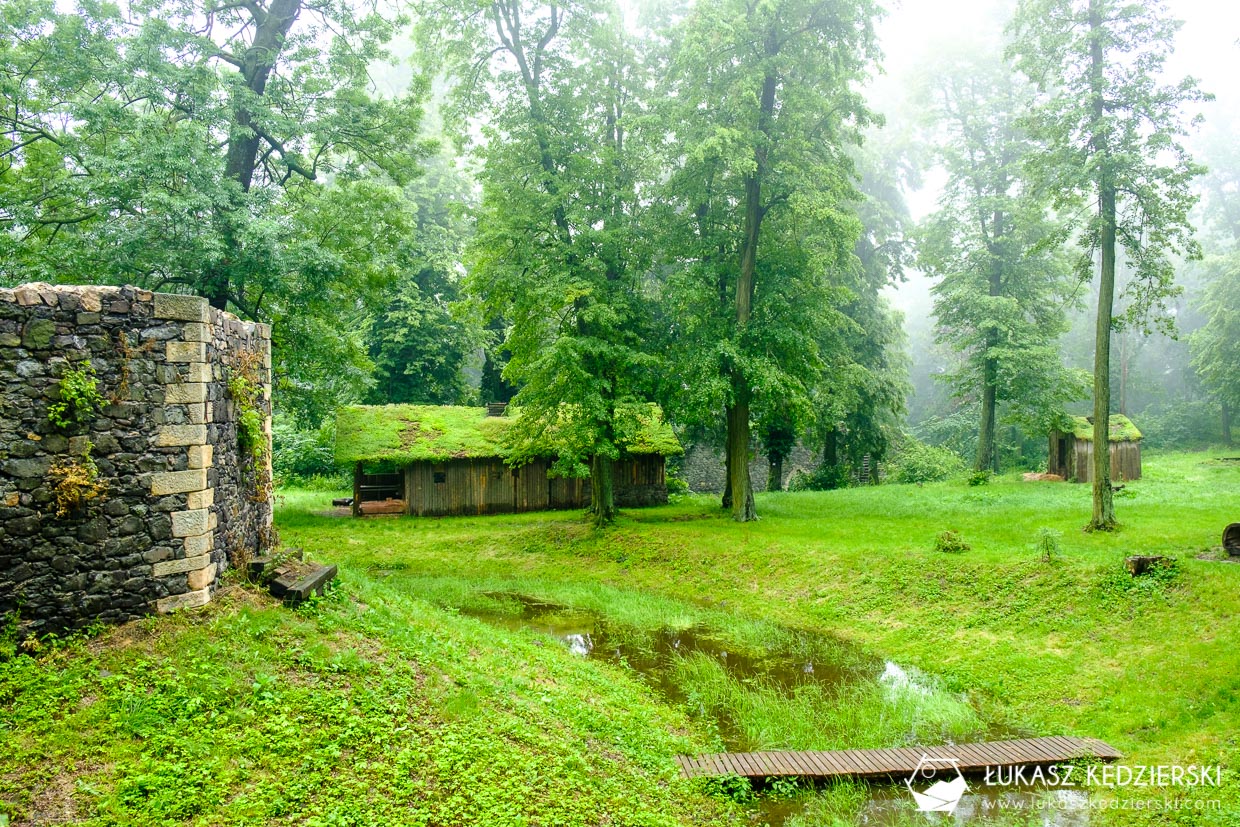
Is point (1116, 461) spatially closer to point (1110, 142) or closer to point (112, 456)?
point (1110, 142)

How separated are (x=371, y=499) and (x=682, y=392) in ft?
41.9

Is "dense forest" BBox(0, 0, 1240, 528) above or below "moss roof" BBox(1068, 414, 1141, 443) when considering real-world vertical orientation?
above

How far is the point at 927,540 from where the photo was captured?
16.0 meters

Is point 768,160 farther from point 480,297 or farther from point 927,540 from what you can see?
point 927,540

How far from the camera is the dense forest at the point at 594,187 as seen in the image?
15.5 metres

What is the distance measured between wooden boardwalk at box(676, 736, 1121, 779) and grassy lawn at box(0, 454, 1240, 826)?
292 millimetres

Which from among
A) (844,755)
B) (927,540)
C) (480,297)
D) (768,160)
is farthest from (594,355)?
(844,755)

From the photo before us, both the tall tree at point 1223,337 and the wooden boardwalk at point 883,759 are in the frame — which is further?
the tall tree at point 1223,337

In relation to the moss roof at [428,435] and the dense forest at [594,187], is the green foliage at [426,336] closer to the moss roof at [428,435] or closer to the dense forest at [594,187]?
the moss roof at [428,435]

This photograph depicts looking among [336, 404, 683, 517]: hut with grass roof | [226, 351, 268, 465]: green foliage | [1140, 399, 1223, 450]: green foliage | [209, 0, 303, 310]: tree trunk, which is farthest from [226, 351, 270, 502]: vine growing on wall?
[1140, 399, 1223, 450]: green foliage

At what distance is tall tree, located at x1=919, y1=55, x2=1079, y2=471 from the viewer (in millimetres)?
26250

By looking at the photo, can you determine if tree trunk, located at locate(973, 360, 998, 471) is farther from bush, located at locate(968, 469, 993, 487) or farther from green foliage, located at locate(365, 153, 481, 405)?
green foliage, located at locate(365, 153, 481, 405)

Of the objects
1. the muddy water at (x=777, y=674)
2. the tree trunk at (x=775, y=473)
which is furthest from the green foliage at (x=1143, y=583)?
the tree trunk at (x=775, y=473)

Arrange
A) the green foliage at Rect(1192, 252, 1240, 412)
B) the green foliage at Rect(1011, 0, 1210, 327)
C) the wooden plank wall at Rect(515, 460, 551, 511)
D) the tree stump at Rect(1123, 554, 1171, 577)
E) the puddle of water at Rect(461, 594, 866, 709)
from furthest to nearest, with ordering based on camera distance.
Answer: the green foliage at Rect(1192, 252, 1240, 412), the wooden plank wall at Rect(515, 460, 551, 511), the green foliage at Rect(1011, 0, 1210, 327), the tree stump at Rect(1123, 554, 1171, 577), the puddle of water at Rect(461, 594, 866, 709)
